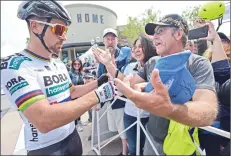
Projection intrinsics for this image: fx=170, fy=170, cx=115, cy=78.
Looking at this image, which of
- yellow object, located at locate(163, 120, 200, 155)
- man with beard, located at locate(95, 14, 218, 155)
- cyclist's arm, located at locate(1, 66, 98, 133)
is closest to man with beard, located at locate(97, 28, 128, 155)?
→ man with beard, located at locate(95, 14, 218, 155)

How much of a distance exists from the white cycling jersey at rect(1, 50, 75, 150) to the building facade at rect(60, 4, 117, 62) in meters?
26.3

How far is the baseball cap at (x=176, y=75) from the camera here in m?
0.84

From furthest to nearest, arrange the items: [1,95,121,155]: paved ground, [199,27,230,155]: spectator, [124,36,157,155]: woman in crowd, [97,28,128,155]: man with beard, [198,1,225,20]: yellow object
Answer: [1,95,121,155]: paved ground
[97,28,128,155]: man with beard
[124,36,157,155]: woman in crowd
[198,1,225,20]: yellow object
[199,27,230,155]: spectator

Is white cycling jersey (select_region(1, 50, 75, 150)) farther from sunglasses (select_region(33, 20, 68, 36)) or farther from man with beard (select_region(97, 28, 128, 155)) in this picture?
man with beard (select_region(97, 28, 128, 155))

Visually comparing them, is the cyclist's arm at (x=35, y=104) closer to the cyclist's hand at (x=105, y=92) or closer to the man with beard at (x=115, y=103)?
the cyclist's hand at (x=105, y=92)

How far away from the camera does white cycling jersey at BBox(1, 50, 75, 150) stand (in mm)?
1205

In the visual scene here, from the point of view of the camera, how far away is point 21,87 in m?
1.20

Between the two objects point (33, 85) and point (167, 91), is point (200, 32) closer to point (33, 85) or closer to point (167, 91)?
point (167, 91)

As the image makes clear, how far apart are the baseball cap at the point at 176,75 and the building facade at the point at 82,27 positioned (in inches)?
1064

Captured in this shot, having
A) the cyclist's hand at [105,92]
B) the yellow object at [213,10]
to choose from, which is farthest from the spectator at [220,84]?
the cyclist's hand at [105,92]

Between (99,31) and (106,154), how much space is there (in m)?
28.0

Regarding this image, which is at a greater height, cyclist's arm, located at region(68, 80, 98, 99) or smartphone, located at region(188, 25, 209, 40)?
smartphone, located at region(188, 25, 209, 40)

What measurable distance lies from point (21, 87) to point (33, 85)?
0.25 ft

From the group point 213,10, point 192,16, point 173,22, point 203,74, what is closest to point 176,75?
point 203,74
